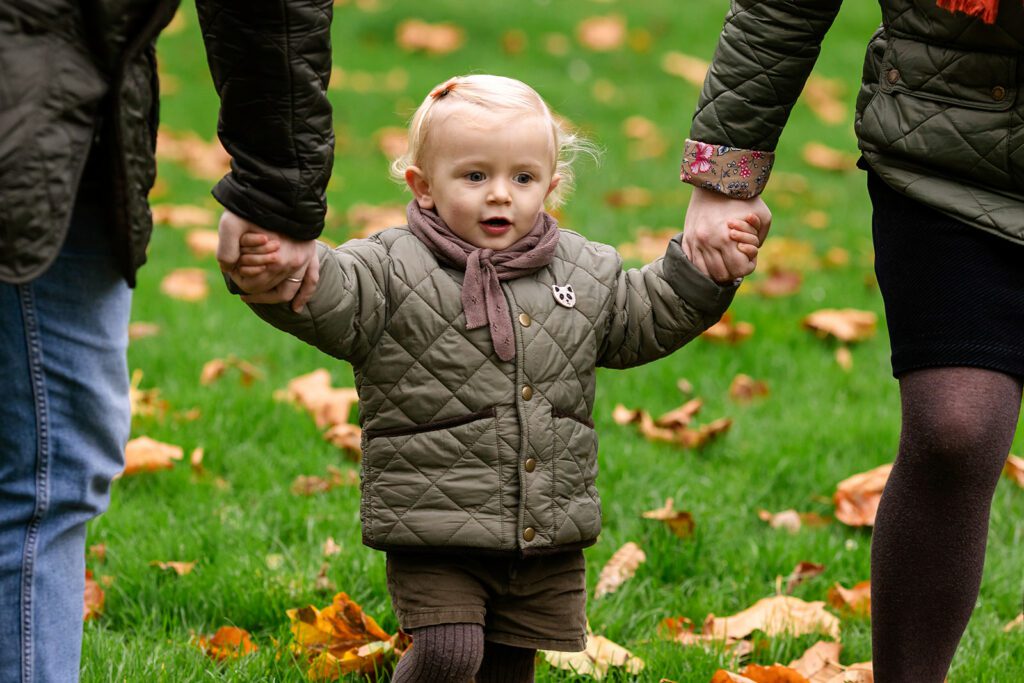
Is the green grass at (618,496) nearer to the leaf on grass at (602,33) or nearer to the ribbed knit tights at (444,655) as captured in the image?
the ribbed knit tights at (444,655)

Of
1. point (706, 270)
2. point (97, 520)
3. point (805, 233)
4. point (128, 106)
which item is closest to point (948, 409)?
point (706, 270)

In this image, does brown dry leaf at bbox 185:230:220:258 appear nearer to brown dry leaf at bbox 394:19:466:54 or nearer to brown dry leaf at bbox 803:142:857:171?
brown dry leaf at bbox 803:142:857:171

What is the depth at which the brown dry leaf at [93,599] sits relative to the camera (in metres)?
3.19

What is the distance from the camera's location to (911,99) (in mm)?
2430

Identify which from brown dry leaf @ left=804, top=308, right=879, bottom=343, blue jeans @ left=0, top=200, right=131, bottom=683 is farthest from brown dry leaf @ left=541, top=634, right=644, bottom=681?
brown dry leaf @ left=804, top=308, right=879, bottom=343

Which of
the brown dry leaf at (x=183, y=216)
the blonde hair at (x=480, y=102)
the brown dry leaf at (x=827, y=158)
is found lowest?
the brown dry leaf at (x=183, y=216)

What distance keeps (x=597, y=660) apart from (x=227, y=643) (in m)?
0.78

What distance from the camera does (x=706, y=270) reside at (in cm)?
265

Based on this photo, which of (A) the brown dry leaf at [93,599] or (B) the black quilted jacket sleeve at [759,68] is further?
(A) the brown dry leaf at [93,599]

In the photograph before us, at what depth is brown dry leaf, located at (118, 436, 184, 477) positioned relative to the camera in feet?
12.6

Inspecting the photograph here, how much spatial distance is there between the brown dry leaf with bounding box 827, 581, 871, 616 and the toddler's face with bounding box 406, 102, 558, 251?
1320 mm

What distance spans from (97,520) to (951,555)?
2115mm

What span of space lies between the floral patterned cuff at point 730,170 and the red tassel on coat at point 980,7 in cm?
50

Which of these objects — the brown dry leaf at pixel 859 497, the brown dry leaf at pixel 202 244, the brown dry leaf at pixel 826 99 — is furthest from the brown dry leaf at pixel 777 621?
the brown dry leaf at pixel 826 99
